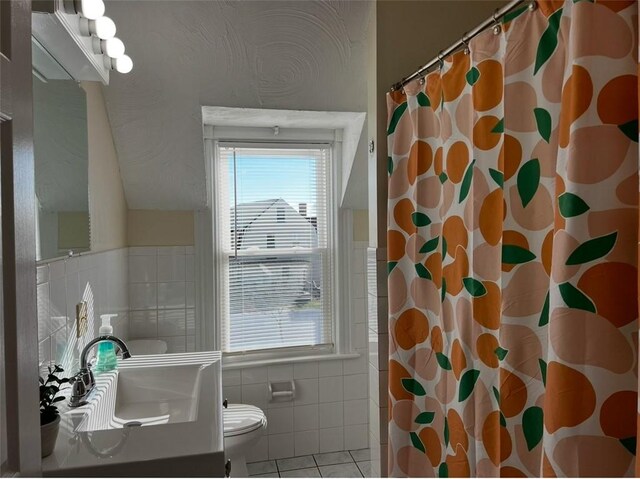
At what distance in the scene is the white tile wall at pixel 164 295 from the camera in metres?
2.82

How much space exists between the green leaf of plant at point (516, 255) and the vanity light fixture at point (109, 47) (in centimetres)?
138

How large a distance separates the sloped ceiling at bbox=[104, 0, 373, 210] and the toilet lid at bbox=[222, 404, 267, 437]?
1284 millimetres

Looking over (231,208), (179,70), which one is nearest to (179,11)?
(179,70)

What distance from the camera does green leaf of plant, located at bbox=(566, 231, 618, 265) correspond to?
2.87ft

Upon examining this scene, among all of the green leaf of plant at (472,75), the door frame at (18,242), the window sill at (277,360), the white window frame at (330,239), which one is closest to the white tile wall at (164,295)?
the white window frame at (330,239)

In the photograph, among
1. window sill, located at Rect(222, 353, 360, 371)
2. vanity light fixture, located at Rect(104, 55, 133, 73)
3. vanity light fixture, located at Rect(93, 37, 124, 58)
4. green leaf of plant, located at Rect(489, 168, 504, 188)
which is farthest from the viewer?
window sill, located at Rect(222, 353, 360, 371)

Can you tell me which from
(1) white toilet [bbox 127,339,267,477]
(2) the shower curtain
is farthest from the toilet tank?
(2) the shower curtain

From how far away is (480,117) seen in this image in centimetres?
130

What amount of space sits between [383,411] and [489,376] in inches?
33.3

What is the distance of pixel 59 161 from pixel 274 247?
168cm

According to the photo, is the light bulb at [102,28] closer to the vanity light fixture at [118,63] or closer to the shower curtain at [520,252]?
the vanity light fixture at [118,63]

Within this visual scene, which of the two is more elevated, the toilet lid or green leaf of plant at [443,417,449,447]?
green leaf of plant at [443,417,449,447]

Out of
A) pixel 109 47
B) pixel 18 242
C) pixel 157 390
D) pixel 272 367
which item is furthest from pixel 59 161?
pixel 272 367

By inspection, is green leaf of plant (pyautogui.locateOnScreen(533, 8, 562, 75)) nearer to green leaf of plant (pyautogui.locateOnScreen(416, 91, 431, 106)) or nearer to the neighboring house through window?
green leaf of plant (pyautogui.locateOnScreen(416, 91, 431, 106))
